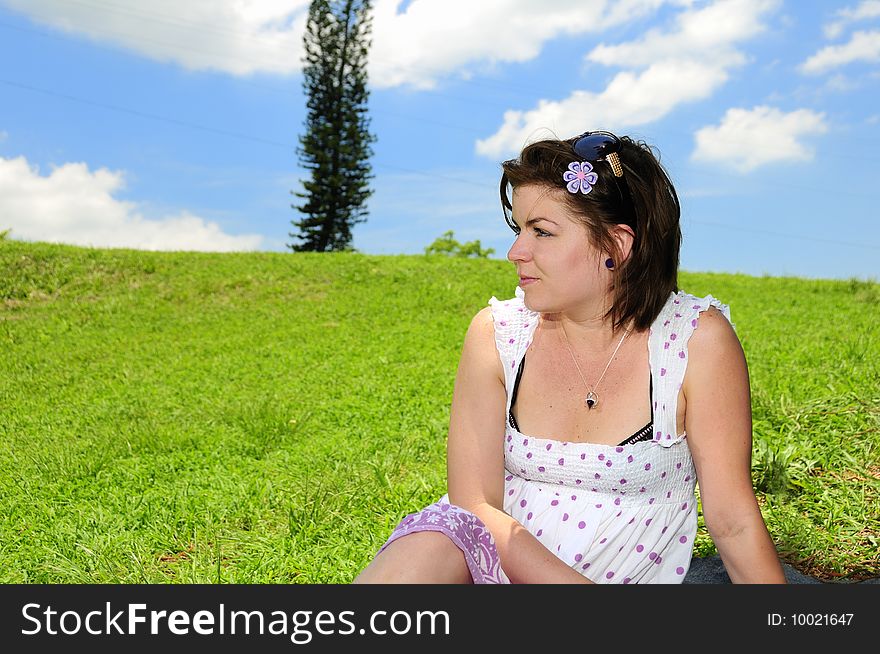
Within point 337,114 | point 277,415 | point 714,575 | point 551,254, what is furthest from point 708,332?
point 337,114

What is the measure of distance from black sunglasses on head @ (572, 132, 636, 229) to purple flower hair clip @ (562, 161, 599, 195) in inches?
1.6

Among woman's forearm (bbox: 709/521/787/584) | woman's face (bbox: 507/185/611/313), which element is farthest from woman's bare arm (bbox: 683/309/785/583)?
woman's face (bbox: 507/185/611/313)

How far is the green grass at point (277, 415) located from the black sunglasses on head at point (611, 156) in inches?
86.7

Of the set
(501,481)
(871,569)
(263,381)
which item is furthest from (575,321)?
(263,381)

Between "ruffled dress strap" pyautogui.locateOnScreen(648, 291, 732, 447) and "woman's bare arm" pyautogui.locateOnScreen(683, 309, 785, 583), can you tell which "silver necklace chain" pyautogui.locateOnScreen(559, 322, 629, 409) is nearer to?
"ruffled dress strap" pyautogui.locateOnScreen(648, 291, 732, 447)

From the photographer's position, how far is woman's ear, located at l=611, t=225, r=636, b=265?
2229mm

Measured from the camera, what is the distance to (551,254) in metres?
2.22

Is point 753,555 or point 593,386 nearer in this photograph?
point 753,555

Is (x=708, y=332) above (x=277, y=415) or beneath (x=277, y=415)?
above

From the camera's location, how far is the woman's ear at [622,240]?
223cm

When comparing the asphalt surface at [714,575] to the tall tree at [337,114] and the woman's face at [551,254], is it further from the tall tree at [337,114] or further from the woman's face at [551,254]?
the tall tree at [337,114]

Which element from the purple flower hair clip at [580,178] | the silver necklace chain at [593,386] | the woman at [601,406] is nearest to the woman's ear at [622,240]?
the woman at [601,406]

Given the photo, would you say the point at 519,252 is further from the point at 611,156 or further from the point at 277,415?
the point at 277,415

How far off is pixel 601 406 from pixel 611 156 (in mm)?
702
